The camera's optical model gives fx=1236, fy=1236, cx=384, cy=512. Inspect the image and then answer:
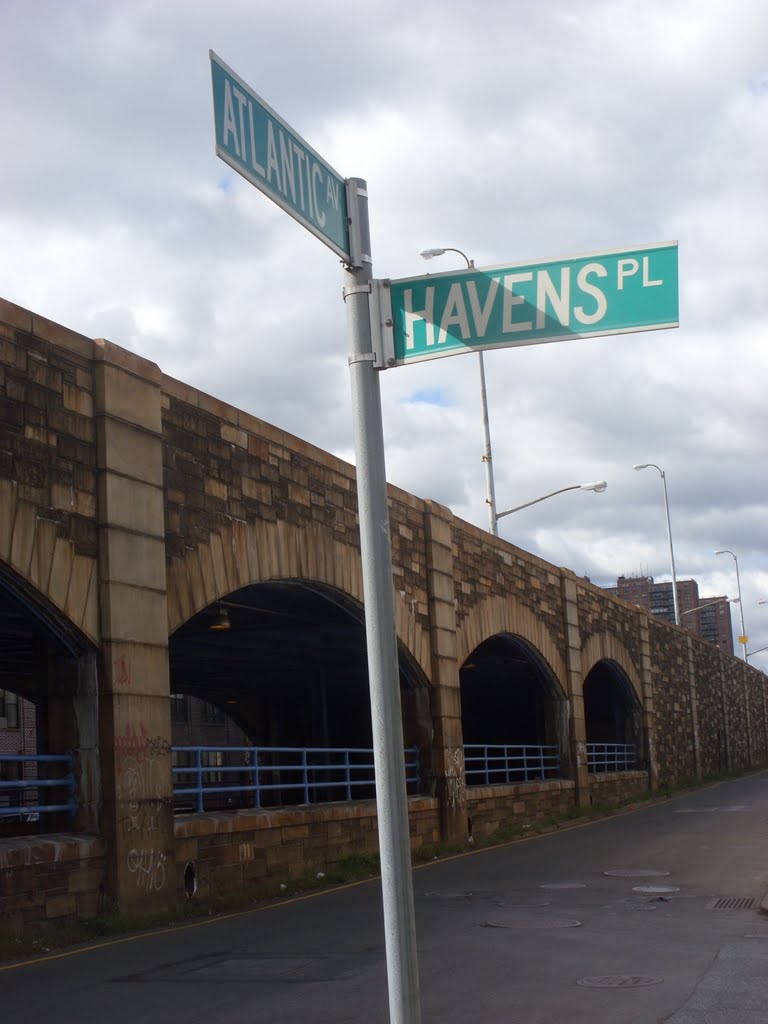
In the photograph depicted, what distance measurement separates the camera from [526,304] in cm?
445

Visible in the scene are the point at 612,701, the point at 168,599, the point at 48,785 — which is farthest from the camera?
the point at 612,701

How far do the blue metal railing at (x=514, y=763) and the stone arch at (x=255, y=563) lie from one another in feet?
22.2

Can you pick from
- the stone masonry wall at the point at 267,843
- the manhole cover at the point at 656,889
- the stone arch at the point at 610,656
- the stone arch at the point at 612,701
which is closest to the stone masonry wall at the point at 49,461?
the stone masonry wall at the point at 267,843

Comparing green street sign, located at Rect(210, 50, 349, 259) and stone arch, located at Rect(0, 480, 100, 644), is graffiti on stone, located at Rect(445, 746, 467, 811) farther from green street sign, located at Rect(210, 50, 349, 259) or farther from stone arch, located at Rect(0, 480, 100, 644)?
green street sign, located at Rect(210, 50, 349, 259)

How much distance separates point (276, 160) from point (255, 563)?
11899mm

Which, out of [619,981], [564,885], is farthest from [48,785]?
[564,885]

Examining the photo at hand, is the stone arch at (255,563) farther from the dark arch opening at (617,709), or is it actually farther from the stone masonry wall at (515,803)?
the dark arch opening at (617,709)

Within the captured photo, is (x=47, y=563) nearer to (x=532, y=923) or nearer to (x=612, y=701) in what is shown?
(x=532, y=923)

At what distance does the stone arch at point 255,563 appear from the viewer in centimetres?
1455

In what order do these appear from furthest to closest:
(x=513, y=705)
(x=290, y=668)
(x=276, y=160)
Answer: (x=513, y=705), (x=290, y=668), (x=276, y=160)

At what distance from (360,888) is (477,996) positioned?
7853 millimetres

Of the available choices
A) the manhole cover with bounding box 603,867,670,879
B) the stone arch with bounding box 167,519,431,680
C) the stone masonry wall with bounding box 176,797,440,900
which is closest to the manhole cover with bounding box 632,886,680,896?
the manhole cover with bounding box 603,867,670,879

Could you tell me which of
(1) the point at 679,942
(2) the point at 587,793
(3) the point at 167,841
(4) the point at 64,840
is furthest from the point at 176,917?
(2) the point at 587,793

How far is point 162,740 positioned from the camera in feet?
45.0
